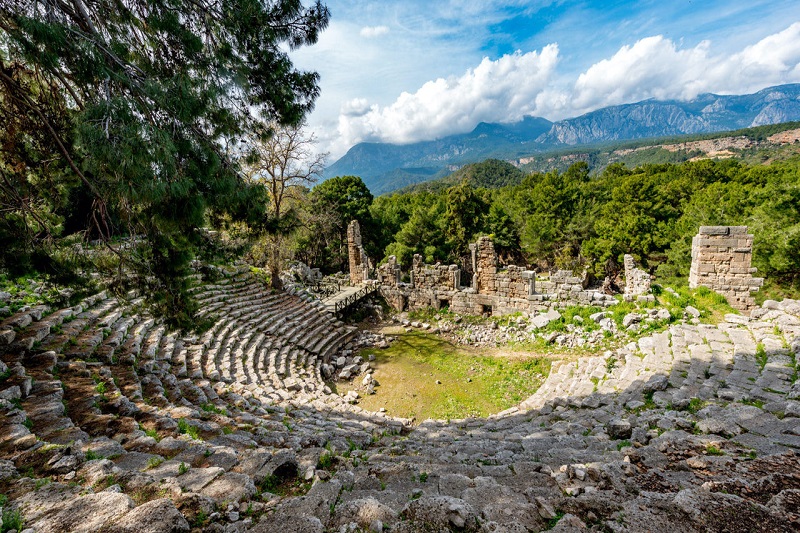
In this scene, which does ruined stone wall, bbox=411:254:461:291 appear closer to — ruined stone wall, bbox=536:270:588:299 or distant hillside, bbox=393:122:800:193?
ruined stone wall, bbox=536:270:588:299

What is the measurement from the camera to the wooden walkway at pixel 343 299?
16781 millimetres

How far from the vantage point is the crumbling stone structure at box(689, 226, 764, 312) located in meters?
9.30

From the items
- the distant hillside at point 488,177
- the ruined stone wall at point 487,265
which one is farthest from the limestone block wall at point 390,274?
the distant hillside at point 488,177

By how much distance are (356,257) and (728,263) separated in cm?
1685

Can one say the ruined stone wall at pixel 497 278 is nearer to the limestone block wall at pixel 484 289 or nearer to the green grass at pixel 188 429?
the limestone block wall at pixel 484 289

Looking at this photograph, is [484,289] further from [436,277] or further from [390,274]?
[390,274]

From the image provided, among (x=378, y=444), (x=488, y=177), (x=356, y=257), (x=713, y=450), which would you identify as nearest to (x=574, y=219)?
(x=356, y=257)

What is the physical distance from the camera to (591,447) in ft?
14.6

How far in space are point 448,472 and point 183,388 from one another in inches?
211

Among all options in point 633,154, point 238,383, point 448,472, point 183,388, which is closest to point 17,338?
point 183,388

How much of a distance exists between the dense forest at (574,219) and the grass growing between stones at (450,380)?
8615mm

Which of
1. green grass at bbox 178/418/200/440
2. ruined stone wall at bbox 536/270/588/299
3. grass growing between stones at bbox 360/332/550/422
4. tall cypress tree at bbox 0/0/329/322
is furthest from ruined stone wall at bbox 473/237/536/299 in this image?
green grass at bbox 178/418/200/440

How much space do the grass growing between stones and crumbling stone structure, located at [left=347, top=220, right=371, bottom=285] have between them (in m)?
8.17

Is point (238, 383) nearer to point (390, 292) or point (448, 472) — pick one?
point (448, 472)
